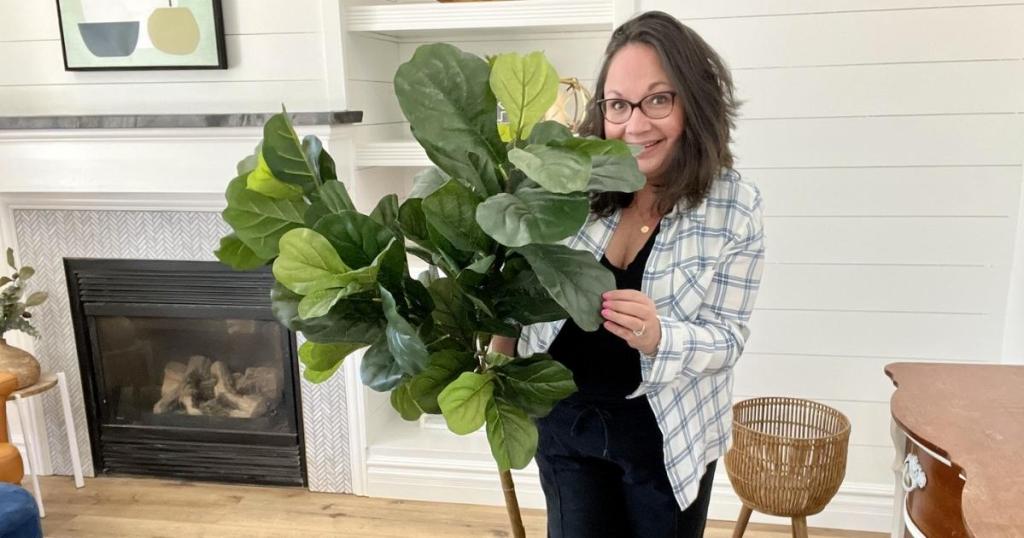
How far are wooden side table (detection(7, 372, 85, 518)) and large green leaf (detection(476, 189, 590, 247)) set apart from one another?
2.17 m

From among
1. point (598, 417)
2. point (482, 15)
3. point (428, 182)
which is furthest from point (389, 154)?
point (428, 182)

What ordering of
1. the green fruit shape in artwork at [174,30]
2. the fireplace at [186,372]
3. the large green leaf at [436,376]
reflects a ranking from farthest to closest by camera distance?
the fireplace at [186,372] < the green fruit shape in artwork at [174,30] < the large green leaf at [436,376]

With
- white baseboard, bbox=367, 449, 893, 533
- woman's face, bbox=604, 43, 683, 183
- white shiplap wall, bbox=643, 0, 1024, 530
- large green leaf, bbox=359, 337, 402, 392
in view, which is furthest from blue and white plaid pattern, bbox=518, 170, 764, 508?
white baseboard, bbox=367, 449, 893, 533

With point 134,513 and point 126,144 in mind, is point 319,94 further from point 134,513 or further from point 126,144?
point 134,513

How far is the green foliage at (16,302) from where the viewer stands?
7.43 ft

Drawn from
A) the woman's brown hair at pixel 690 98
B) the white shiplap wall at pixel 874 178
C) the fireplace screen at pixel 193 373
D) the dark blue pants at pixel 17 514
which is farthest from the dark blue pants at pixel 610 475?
the fireplace screen at pixel 193 373

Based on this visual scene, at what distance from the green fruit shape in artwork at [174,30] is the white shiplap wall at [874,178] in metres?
1.31

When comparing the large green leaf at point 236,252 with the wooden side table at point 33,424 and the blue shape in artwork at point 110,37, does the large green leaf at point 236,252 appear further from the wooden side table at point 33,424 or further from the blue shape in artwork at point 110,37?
the wooden side table at point 33,424

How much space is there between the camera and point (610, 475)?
1.17 meters

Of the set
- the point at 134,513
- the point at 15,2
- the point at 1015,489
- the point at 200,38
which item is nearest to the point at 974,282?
the point at 1015,489

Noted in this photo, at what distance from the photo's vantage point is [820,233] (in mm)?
2002

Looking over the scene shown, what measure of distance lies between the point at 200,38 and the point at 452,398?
187 centimetres

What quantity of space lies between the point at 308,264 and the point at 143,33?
1.87 meters

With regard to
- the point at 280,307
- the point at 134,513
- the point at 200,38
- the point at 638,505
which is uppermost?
the point at 200,38
